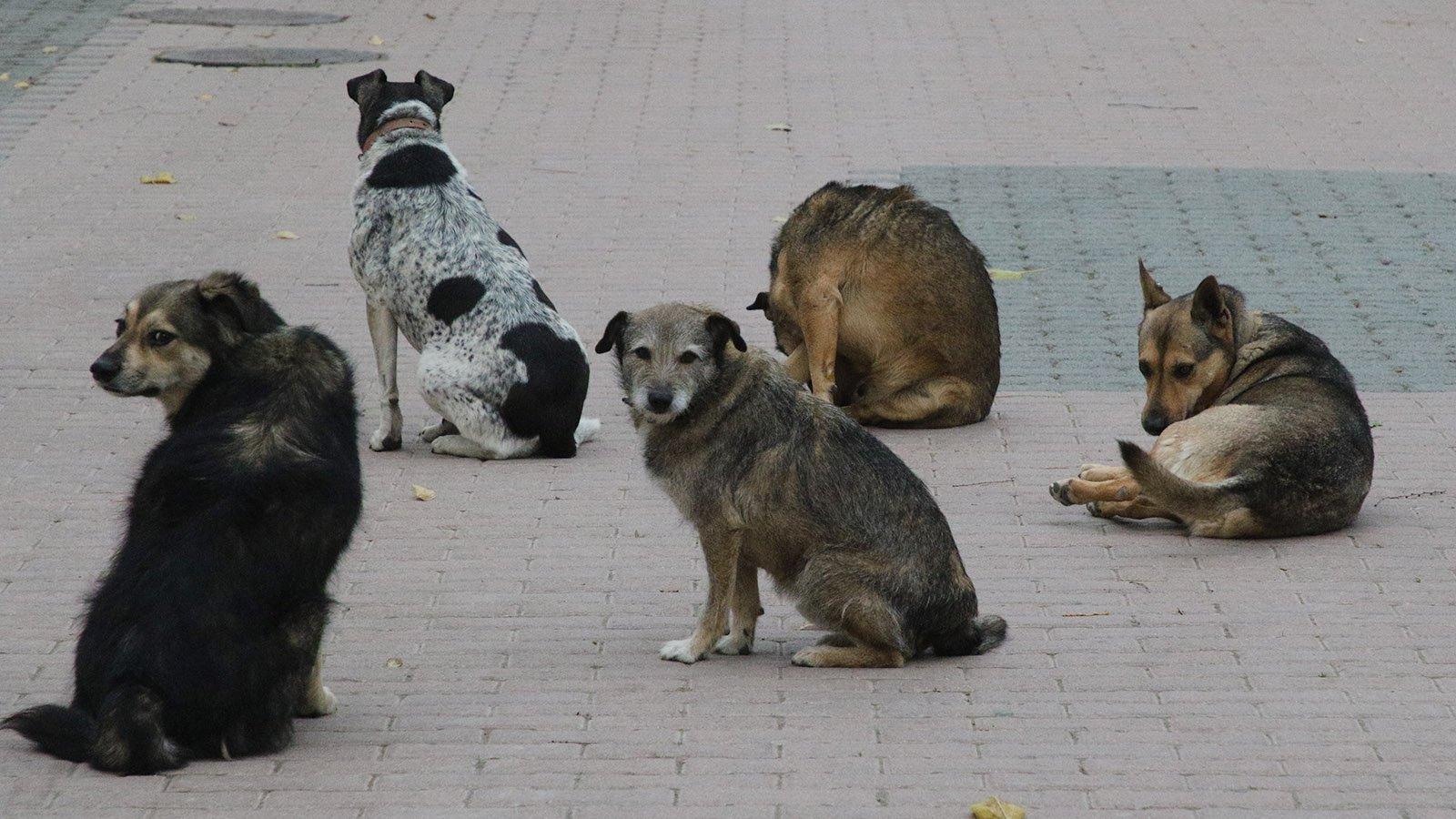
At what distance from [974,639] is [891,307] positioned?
3342 millimetres

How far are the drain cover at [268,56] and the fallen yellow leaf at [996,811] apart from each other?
14.7m

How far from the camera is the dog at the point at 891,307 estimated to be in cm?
954

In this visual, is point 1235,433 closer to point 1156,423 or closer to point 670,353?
point 1156,423

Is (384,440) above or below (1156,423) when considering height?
below

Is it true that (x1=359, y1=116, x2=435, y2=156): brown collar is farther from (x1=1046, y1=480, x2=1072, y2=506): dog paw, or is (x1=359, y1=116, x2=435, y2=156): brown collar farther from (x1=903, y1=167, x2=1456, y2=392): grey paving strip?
(x1=1046, y1=480, x2=1072, y2=506): dog paw

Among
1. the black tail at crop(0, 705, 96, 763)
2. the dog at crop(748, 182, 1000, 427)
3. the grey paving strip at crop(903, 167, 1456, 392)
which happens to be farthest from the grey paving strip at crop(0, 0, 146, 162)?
the black tail at crop(0, 705, 96, 763)

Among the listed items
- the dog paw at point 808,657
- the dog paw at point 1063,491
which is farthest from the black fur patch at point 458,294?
the dog paw at point 808,657

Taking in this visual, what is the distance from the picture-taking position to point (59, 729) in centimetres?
535

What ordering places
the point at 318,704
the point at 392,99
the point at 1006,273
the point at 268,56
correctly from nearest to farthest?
the point at 318,704, the point at 392,99, the point at 1006,273, the point at 268,56

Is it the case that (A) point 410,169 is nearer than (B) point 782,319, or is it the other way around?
(A) point 410,169

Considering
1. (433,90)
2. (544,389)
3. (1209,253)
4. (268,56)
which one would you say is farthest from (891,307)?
(268,56)

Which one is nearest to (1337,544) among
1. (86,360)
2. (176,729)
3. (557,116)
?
(176,729)

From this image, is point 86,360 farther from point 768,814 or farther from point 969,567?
point 768,814

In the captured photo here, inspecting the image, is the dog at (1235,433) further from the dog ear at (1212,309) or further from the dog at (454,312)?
the dog at (454,312)
